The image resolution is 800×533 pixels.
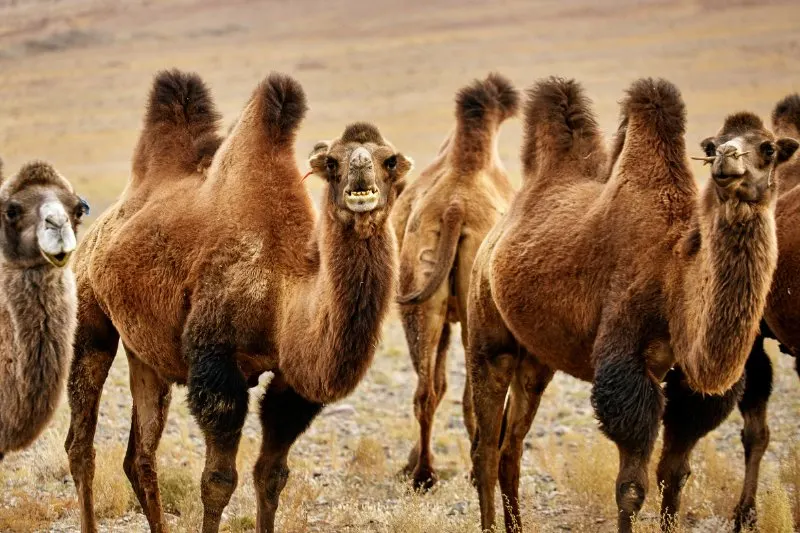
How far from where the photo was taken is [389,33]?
315 feet

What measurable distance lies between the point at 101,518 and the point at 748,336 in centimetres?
467

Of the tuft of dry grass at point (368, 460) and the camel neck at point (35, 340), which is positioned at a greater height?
the camel neck at point (35, 340)

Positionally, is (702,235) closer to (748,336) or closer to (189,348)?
(748,336)

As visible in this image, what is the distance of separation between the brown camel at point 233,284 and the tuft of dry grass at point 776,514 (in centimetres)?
275

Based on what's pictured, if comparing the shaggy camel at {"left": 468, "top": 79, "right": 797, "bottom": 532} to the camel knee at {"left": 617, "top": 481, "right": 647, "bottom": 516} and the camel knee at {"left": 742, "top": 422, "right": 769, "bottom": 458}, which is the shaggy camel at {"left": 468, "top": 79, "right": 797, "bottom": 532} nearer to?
the camel knee at {"left": 617, "top": 481, "right": 647, "bottom": 516}

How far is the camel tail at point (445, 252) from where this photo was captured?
933 centimetres

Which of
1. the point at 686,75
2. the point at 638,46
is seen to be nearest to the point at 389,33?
the point at 638,46

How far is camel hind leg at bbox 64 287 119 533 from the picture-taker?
7719mm

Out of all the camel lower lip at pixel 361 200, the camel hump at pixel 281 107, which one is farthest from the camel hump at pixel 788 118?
Answer: the camel lower lip at pixel 361 200

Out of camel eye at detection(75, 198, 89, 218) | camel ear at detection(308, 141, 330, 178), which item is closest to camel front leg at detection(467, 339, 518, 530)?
camel ear at detection(308, 141, 330, 178)

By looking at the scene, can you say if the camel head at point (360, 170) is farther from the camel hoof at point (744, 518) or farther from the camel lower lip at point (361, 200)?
the camel hoof at point (744, 518)

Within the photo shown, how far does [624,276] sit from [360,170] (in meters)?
1.51

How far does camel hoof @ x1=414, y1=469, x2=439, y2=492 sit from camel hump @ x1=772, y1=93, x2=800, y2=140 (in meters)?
3.61

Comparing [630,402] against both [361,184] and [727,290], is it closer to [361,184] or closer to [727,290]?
[727,290]
